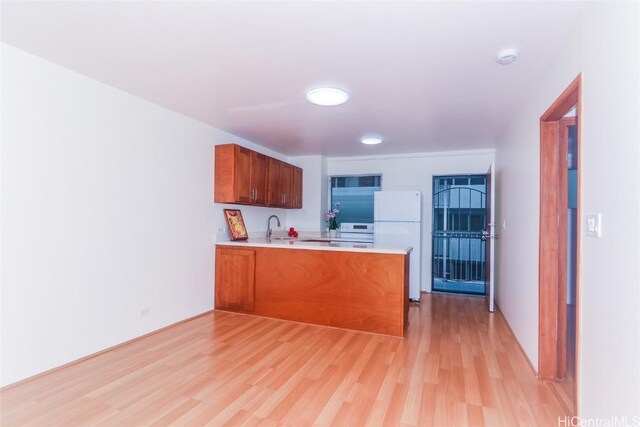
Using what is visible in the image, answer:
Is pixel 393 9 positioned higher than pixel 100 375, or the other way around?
pixel 393 9

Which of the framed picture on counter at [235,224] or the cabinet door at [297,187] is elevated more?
the cabinet door at [297,187]

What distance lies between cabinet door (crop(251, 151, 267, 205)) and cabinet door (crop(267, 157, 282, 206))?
10 cm

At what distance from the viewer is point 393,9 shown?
1678 mm

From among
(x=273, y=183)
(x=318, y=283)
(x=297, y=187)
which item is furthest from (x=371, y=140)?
(x=318, y=283)

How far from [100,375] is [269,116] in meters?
2.75

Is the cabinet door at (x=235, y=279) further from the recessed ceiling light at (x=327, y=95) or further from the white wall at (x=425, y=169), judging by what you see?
the white wall at (x=425, y=169)

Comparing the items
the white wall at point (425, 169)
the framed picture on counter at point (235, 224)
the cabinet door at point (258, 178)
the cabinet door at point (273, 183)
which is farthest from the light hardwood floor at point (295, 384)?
the white wall at point (425, 169)

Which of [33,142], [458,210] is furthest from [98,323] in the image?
[458,210]

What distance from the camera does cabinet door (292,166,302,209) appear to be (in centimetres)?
538

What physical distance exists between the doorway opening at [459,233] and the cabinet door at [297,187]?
2299mm

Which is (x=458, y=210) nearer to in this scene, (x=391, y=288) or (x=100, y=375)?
(x=391, y=288)

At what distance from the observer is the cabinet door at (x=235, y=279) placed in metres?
3.84

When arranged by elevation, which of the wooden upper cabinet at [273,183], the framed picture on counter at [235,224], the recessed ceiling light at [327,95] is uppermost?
the recessed ceiling light at [327,95]

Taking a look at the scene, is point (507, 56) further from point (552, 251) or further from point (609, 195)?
point (552, 251)
